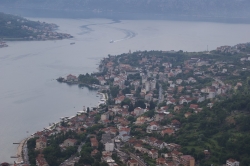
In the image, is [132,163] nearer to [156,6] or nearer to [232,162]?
[232,162]

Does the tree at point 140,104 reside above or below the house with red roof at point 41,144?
above

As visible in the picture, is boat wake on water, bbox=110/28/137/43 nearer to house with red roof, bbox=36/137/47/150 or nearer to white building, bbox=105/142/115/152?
house with red roof, bbox=36/137/47/150

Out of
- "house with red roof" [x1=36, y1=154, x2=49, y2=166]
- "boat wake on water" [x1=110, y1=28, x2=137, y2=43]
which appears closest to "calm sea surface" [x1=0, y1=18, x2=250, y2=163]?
"boat wake on water" [x1=110, y1=28, x2=137, y2=43]

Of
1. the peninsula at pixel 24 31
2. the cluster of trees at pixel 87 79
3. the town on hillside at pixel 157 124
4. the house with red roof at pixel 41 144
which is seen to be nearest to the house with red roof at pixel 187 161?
the town on hillside at pixel 157 124

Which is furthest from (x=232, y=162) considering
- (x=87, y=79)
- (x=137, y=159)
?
(x=87, y=79)

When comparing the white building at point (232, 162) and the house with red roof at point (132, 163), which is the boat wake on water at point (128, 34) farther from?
the white building at point (232, 162)

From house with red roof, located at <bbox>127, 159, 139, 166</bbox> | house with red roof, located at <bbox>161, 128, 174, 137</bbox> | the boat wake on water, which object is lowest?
house with red roof, located at <bbox>127, 159, 139, 166</bbox>

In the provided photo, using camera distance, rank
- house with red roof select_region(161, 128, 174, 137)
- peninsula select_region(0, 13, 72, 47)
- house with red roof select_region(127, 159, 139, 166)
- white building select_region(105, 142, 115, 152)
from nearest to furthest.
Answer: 1. house with red roof select_region(127, 159, 139, 166)
2. white building select_region(105, 142, 115, 152)
3. house with red roof select_region(161, 128, 174, 137)
4. peninsula select_region(0, 13, 72, 47)
